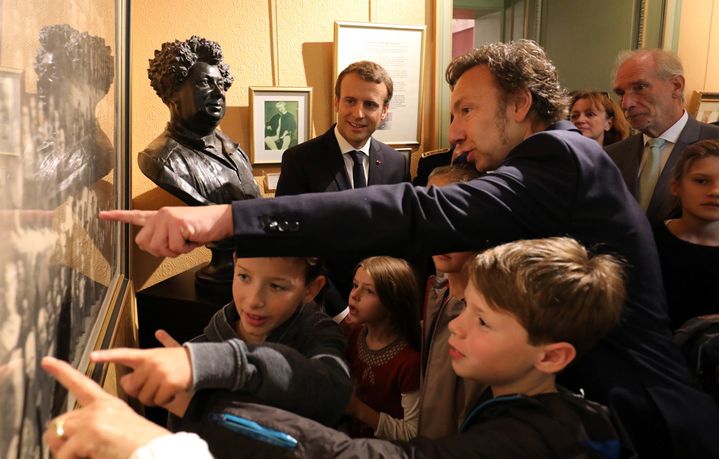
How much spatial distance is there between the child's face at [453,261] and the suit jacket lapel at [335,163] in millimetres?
1770

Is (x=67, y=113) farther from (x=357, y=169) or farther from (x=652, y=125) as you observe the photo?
(x=652, y=125)

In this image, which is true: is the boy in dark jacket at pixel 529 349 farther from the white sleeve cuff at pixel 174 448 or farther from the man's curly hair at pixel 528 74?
the man's curly hair at pixel 528 74

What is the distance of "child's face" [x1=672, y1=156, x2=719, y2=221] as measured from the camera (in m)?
2.41

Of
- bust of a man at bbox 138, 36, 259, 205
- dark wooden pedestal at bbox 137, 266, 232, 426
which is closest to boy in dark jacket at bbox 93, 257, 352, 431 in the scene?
dark wooden pedestal at bbox 137, 266, 232, 426

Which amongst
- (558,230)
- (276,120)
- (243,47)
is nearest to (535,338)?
(558,230)

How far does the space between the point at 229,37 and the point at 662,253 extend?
9.70ft

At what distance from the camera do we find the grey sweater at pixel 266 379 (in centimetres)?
103

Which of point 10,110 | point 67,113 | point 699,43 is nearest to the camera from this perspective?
point 10,110

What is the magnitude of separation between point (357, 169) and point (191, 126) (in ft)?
3.16

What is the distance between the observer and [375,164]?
3.65m

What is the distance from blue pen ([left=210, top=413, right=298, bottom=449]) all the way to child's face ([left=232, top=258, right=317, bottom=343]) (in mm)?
528

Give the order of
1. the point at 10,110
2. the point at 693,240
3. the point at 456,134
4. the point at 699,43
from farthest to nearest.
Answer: the point at 699,43, the point at 693,240, the point at 456,134, the point at 10,110

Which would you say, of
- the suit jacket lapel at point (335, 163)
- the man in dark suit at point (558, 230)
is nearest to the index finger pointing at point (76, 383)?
the man in dark suit at point (558, 230)

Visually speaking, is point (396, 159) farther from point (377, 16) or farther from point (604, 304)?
point (604, 304)
